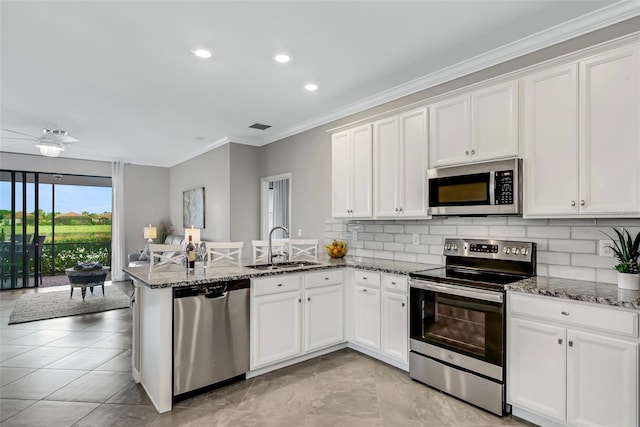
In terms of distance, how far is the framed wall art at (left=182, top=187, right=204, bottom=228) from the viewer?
6.79 metres

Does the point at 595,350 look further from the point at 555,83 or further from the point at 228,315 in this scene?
the point at 228,315

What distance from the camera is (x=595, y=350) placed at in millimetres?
1999

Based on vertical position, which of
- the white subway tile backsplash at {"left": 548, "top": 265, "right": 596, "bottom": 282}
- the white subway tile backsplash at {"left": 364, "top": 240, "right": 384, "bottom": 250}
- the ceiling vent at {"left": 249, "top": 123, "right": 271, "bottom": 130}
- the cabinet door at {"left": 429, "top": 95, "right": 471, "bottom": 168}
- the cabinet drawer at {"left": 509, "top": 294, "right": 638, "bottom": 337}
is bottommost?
the cabinet drawer at {"left": 509, "top": 294, "right": 638, "bottom": 337}

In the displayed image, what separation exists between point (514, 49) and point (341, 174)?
1990mm

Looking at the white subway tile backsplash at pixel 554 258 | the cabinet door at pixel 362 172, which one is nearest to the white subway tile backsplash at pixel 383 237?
the cabinet door at pixel 362 172

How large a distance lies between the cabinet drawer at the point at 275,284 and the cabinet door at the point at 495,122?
1.90 meters

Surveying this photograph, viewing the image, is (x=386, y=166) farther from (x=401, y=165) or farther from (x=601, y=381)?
(x=601, y=381)

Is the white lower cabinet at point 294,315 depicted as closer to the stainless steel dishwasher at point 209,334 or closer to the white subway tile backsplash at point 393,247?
the stainless steel dishwasher at point 209,334

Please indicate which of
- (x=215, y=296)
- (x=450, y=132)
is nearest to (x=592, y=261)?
(x=450, y=132)

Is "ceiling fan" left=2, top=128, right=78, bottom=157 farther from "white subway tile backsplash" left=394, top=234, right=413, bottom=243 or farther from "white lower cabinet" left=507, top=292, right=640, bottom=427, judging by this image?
"white lower cabinet" left=507, top=292, right=640, bottom=427

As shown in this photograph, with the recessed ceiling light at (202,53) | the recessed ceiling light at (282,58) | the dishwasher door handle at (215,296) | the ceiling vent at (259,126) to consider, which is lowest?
the dishwasher door handle at (215,296)

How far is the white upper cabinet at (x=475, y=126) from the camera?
260 cm

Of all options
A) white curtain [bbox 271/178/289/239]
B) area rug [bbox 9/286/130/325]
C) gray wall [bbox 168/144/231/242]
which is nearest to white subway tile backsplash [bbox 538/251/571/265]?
gray wall [bbox 168/144/231/242]

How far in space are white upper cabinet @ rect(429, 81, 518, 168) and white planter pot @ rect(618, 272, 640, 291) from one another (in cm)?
103
